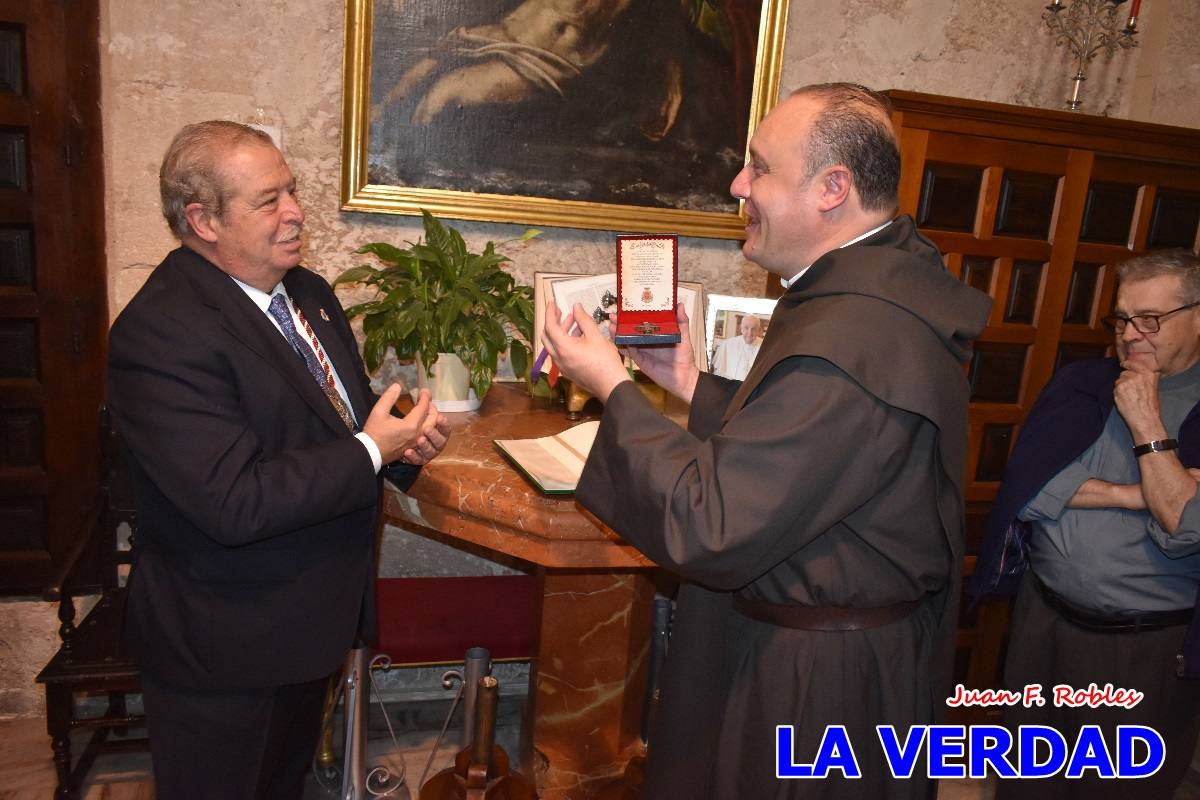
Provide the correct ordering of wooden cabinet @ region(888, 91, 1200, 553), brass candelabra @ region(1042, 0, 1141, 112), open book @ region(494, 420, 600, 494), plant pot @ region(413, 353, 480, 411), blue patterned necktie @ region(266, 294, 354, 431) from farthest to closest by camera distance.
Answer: brass candelabra @ region(1042, 0, 1141, 112) → wooden cabinet @ region(888, 91, 1200, 553) → plant pot @ region(413, 353, 480, 411) → open book @ region(494, 420, 600, 494) → blue patterned necktie @ region(266, 294, 354, 431)

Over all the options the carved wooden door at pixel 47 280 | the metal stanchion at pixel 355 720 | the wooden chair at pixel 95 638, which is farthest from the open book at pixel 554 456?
the carved wooden door at pixel 47 280

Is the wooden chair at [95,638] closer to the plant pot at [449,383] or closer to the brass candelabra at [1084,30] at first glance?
the plant pot at [449,383]

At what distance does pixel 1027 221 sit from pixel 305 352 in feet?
8.66

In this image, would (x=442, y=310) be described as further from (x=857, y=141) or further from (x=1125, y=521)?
(x=1125, y=521)

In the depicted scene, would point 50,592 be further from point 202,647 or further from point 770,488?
point 770,488

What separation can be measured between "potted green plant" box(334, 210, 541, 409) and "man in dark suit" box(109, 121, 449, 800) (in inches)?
28.1

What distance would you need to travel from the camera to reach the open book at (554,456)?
2.15m

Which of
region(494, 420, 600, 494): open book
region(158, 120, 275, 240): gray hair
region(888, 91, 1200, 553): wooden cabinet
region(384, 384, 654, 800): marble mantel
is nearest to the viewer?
region(158, 120, 275, 240): gray hair

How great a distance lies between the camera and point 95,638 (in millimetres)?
2820

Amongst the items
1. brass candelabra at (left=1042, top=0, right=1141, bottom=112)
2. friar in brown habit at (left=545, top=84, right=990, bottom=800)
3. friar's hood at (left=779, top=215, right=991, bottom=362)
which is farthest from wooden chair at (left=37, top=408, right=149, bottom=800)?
brass candelabra at (left=1042, top=0, right=1141, bottom=112)

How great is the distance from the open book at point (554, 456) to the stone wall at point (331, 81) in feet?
3.78

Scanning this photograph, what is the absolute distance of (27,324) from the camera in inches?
118

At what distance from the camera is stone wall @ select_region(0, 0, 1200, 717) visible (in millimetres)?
2963

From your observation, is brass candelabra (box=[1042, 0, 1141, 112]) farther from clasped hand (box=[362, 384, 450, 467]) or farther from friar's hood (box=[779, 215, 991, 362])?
clasped hand (box=[362, 384, 450, 467])
